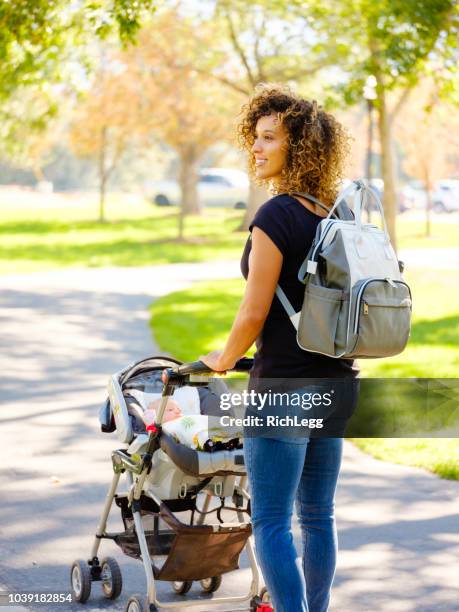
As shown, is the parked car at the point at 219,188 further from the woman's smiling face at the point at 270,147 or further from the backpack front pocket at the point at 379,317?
the backpack front pocket at the point at 379,317

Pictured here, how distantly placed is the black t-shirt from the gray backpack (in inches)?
1.5

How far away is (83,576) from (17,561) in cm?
59

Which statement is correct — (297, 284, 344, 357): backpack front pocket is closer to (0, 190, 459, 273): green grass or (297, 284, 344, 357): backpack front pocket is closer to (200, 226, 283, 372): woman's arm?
(200, 226, 283, 372): woman's arm

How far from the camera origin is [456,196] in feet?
160

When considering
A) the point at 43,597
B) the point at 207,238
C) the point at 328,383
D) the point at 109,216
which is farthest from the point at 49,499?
the point at 109,216

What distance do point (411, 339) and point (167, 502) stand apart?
29.8 ft

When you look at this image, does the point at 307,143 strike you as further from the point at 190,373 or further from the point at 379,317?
the point at 190,373

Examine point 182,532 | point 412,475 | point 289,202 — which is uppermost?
point 289,202

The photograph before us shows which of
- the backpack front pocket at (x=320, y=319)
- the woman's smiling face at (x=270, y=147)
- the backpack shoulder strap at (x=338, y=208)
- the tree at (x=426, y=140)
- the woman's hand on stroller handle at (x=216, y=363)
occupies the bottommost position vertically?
the woman's hand on stroller handle at (x=216, y=363)

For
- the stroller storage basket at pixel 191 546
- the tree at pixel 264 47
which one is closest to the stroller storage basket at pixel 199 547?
the stroller storage basket at pixel 191 546

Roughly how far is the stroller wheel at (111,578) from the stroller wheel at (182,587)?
251 mm

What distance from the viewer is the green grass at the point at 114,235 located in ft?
81.8

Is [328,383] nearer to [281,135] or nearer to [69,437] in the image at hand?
[281,135]

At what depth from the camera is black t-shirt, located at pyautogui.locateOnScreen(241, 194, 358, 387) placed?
3277 mm
